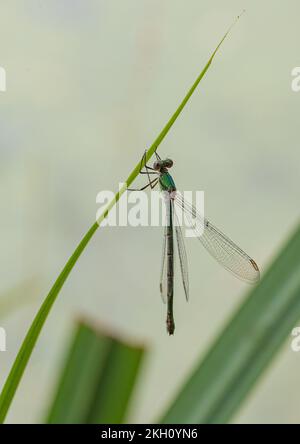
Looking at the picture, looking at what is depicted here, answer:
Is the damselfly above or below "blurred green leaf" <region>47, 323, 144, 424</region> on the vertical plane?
below

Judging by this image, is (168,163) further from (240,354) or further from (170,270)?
(240,354)

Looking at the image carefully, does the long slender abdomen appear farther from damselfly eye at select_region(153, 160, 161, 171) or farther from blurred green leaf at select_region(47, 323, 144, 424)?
blurred green leaf at select_region(47, 323, 144, 424)

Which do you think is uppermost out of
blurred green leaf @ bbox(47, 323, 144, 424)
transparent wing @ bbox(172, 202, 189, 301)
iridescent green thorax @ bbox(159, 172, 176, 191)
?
blurred green leaf @ bbox(47, 323, 144, 424)

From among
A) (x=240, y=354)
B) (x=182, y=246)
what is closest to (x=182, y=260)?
(x=182, y=246)

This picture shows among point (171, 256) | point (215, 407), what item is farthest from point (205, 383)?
point (171, 256)

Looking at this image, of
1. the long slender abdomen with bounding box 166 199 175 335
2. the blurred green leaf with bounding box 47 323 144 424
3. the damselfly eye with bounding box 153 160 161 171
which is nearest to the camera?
the blurred green leaf with bounding box 47 323 144 424

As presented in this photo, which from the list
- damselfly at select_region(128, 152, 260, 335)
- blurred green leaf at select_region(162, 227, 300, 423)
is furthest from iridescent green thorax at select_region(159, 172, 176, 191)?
blurred green leaf at select_region(162, 227, 300, 423)

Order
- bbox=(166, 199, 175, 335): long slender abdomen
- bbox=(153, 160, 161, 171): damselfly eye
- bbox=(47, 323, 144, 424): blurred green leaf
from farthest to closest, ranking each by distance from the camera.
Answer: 1. bbox=(153, 160, 161, 171): damselfly eye
2. bbox=(166, 199, 175, 335): long slender abdomen
3. bbox=(47, 323, 144, 424): blurred green leaf

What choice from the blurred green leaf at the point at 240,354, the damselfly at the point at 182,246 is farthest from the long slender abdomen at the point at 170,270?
the blurred green leaf at the point at 240,354

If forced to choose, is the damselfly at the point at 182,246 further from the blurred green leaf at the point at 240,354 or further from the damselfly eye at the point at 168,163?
the blurred green leaf at the point at 240,354
